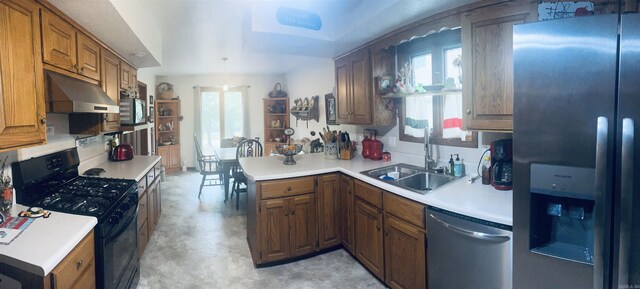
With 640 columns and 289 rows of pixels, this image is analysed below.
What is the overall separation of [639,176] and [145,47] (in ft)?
11.6

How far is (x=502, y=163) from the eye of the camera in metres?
1.90

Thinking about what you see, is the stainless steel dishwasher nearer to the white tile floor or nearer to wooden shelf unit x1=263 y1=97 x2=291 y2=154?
the white tile floor

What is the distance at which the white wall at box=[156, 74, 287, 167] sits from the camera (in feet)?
23.8

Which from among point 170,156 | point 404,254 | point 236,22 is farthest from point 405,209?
point 170,156

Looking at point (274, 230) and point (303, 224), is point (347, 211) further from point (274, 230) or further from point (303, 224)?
point (274, 230)

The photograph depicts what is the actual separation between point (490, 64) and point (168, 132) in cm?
699

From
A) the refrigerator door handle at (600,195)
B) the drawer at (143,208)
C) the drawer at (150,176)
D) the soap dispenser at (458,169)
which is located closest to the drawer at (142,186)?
the drawer at (143,208)

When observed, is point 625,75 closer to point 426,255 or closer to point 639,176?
point 639,176

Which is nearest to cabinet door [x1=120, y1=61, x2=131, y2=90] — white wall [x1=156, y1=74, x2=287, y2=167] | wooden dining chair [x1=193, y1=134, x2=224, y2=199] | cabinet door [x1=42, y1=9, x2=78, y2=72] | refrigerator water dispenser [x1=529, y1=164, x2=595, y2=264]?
cabinet door [x1=42, y1=9, x2=78, y2=72]

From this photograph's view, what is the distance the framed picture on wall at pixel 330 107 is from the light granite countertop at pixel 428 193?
1376 millimetres

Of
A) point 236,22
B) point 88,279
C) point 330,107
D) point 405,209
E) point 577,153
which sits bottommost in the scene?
point 88,279

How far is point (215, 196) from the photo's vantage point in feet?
16.6

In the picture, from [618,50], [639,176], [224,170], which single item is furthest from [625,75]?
[224,170]

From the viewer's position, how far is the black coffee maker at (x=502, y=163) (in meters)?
1.87
